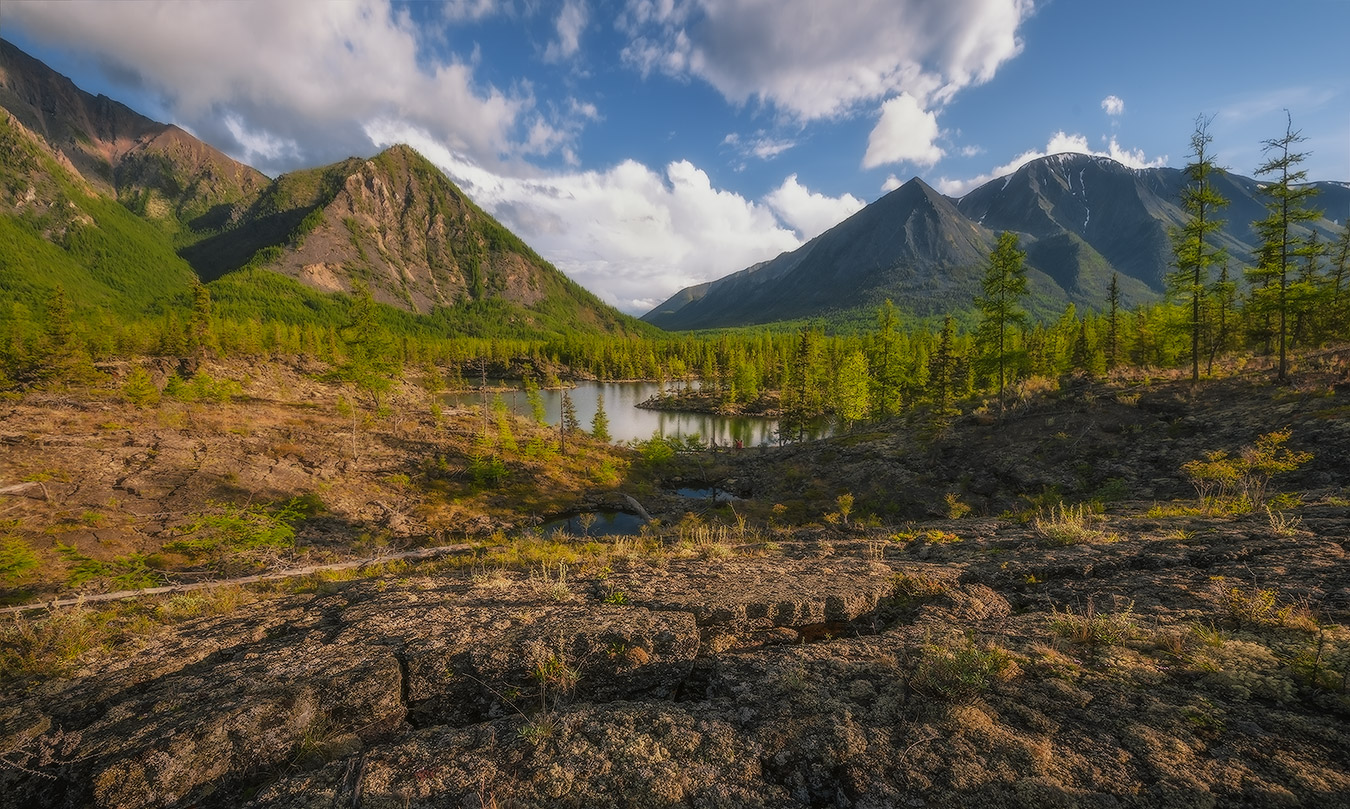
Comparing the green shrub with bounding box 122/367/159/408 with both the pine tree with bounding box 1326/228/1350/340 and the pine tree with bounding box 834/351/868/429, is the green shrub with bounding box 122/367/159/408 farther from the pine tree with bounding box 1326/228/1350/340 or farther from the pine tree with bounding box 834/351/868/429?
the pine tree with bounding box 1326/228/1350/340

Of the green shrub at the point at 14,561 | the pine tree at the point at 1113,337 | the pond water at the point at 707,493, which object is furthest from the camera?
the pine tree at the point at 1113,337

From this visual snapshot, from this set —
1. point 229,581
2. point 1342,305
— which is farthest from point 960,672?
point 1342,305

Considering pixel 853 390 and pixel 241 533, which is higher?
pixel 853 390

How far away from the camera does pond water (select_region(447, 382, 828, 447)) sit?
Result: 6531 cm

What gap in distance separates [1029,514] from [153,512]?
33503 millimetres

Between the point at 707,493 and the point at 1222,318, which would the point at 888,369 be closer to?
the point at 707,493

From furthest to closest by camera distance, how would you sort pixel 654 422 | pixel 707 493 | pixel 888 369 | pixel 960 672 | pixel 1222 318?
pixel 654 422 → pixel 888 369 → pixel 1222 318 → pixel 707 493 → pixel 960 672

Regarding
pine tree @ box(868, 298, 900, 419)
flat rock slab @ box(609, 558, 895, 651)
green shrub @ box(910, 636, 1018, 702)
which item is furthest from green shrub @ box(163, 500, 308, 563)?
pine tree @ box(868, 298, 900, 419)

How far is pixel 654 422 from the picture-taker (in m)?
78.2

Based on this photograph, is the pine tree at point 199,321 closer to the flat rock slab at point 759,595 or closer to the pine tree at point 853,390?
the pine tree at point 853,390

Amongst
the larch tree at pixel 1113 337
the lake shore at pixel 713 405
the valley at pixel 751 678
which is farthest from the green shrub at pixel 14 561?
the lake shore at pixel 713 405

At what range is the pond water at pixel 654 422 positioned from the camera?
214ft

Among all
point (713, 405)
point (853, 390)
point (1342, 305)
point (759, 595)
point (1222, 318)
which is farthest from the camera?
point (713, 405)

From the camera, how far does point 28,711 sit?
396 cm
